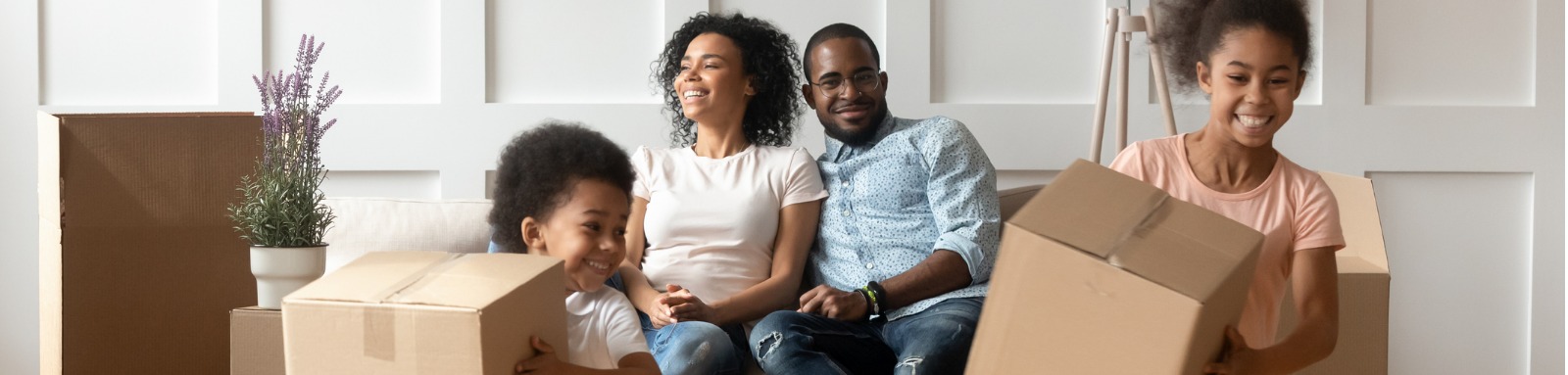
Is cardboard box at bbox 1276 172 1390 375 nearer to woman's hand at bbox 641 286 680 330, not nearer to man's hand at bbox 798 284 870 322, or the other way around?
man's hand at bbox 798 284 870 322

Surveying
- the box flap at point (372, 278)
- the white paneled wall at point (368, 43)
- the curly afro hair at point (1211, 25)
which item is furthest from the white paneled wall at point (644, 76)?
the box flap at point (372, 278)

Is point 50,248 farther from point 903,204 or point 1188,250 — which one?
point 1188,250

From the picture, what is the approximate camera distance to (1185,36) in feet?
5.31

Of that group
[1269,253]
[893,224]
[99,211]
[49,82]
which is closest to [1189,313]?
[1269,253]

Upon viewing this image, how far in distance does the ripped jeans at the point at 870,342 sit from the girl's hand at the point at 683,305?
0.08m

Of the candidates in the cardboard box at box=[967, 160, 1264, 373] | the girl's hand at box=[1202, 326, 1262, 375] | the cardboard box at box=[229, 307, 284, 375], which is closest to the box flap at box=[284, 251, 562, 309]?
the cardboard box at box=[229, 307, 284, 375]

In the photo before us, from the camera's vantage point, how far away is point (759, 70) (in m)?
2.07

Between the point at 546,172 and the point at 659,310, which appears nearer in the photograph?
the point at 546,172

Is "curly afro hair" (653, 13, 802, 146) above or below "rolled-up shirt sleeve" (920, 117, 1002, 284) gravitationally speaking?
above

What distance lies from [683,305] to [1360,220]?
42.5 inches

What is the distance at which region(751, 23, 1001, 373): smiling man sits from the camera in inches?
70.9

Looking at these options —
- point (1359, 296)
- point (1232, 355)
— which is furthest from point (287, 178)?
point (1359, 296)

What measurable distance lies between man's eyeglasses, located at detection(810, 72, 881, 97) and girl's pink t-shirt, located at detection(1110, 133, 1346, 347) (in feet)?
1.83

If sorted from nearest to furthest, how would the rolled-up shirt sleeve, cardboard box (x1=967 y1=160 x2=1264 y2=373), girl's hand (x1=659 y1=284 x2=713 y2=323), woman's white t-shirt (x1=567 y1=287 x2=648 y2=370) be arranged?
cardboard box (x1=967 y1=160 x2=1264 y2=373) < woman's white t-shirt (x1=567 y1=287 x2=648 y2=370) < girl's hand (x1=659 y1=284 x2=713 y2=323) < the rolled-up shirt sleeve
